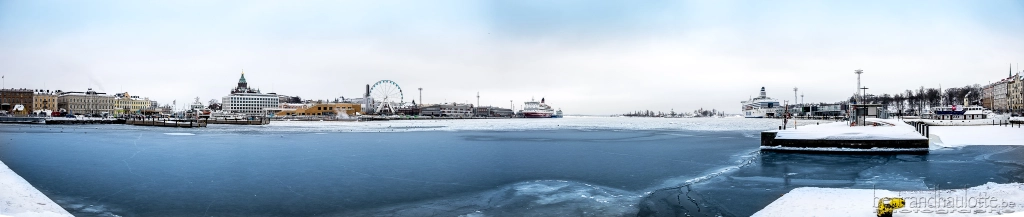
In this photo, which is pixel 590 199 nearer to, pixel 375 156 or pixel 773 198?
pixel 773 198

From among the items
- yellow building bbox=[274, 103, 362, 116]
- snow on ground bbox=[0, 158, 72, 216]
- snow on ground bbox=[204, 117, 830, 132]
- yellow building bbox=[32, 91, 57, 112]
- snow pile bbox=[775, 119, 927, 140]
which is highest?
yellow building bbox=[32, 91, 57, 112]

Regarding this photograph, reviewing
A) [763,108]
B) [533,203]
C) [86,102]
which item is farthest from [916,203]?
[763,108]

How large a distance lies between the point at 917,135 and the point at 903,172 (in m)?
10.8

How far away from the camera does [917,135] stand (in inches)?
936

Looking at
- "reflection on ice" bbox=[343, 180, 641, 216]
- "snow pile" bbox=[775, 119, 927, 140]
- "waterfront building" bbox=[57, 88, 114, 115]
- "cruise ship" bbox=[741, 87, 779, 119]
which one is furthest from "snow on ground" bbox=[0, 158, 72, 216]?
"cruise ship" bbox=[741, 87, 779, 119]

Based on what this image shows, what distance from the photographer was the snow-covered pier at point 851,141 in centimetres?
2300

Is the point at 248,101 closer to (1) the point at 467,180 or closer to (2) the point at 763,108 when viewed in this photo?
(2) the point at 763,108

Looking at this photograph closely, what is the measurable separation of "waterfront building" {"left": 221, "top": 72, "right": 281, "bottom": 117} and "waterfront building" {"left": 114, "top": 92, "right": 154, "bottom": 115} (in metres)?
22.7

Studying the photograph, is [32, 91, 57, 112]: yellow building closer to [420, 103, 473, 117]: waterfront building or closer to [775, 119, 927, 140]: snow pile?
[420, 103, 473, 117]: waterfront building

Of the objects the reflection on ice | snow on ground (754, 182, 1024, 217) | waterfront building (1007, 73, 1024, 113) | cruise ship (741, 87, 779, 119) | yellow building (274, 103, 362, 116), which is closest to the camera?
snow on ground (754, 182, 1024, 217)

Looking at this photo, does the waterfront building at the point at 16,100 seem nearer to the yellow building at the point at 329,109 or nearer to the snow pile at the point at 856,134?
the yellow building at the point at 329,109

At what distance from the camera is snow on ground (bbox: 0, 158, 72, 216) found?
8571 millimetres

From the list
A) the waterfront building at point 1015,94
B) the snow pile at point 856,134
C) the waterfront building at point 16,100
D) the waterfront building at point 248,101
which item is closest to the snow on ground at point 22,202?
the snow pile at point 856,134

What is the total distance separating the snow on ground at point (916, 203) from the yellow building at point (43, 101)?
473 feet
